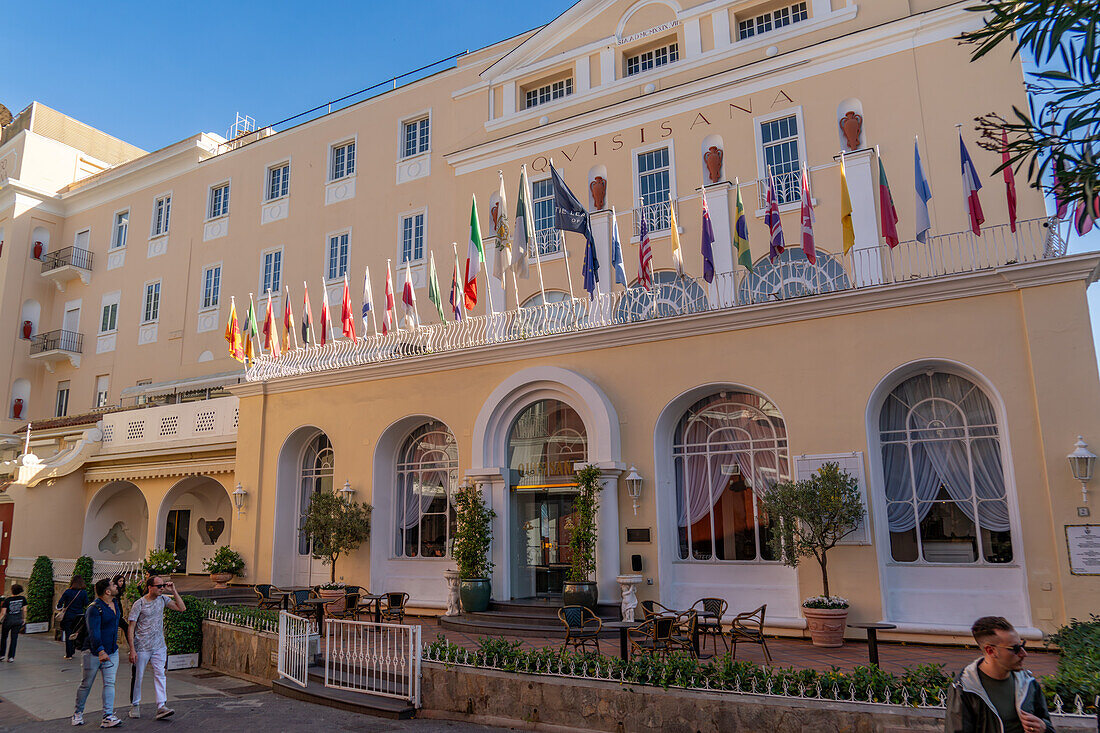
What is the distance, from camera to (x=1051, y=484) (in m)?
10.3

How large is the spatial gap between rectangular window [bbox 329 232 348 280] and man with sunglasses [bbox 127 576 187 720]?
1478 centimetres

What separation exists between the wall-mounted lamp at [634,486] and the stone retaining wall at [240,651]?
19.8 feet

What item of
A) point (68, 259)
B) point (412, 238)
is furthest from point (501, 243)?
point (68, 259)

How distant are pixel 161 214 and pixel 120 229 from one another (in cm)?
256

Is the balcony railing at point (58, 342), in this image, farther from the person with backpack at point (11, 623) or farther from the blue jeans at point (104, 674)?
the blue jeans at point (104, 674)

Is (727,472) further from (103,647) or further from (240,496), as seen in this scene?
(240,496)

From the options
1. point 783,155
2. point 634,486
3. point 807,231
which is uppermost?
point 783,155

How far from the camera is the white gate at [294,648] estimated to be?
35.1 ft

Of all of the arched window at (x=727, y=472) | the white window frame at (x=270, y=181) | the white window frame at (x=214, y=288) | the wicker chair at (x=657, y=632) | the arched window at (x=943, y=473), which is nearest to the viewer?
the wicker chair at (x=657, y=632)

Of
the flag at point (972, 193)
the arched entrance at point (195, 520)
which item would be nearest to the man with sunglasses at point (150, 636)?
the flag at point (972, 193)

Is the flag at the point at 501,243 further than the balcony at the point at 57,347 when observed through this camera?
No

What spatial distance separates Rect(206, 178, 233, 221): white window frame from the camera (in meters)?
26.7

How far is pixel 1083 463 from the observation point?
10.0m

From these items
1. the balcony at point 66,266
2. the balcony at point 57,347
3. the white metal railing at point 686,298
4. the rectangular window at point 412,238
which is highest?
the balcony at point 66,266
